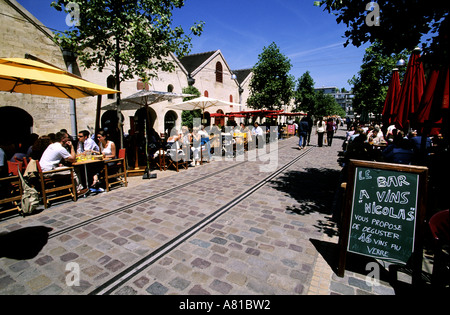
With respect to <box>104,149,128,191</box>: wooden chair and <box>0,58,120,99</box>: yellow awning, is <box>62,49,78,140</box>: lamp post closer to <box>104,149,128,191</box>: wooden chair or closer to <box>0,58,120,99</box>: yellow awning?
<box>0,58,120,99</box>: yellow awning

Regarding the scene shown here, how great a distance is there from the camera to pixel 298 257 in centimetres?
307

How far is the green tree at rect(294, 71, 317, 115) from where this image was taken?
3622 cm

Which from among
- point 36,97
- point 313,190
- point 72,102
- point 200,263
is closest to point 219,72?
point 72,102

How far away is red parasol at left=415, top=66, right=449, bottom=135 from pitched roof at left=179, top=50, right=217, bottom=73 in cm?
2146

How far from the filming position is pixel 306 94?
119ft

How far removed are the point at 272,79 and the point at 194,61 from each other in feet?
29.5

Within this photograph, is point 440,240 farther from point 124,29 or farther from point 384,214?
point 124,29

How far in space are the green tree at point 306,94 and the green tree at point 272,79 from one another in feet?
43.4

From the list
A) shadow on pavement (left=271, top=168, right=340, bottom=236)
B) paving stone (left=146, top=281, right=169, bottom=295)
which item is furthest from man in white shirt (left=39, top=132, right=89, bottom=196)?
shadow on pavement (left=271, top=168, right=340, bottom=236)

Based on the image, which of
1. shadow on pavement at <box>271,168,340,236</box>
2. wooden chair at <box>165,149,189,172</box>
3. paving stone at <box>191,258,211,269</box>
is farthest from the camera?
wooden chair at <box>165,149,189,172</box>

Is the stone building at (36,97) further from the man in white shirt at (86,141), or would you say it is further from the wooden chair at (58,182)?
the wooden chair at (58,182)

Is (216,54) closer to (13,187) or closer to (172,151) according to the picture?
(172,151)

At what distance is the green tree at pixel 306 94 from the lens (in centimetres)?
3622
